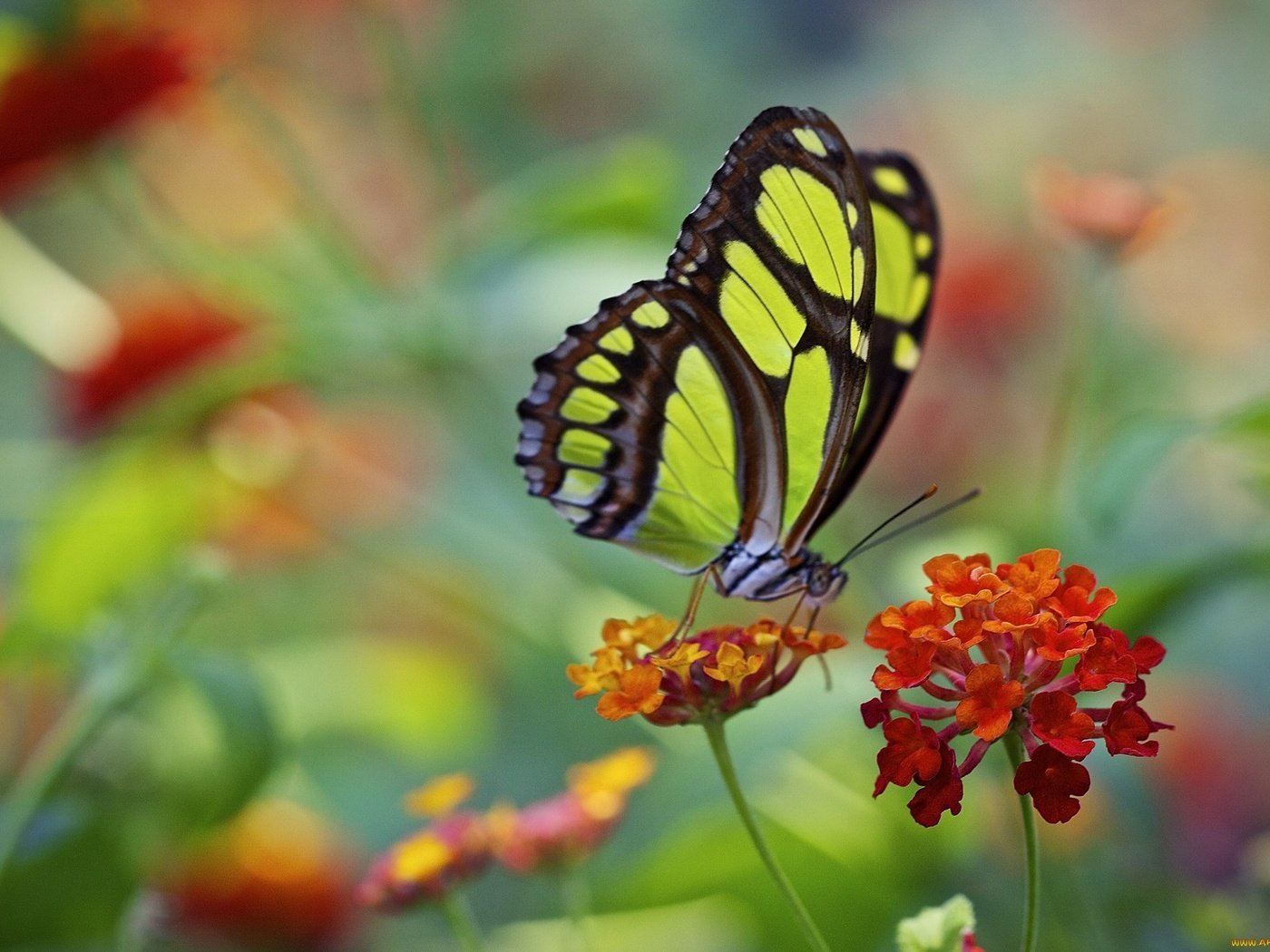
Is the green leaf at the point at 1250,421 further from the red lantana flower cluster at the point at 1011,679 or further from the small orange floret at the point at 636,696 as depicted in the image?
the small orange floret at the point at 636,696

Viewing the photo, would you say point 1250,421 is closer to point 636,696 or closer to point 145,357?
point 636,696

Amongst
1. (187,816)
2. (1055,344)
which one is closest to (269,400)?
(187,816)

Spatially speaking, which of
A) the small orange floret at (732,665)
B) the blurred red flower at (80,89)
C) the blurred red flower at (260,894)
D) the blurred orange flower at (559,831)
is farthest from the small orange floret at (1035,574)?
the blurred red flower at (80,89)

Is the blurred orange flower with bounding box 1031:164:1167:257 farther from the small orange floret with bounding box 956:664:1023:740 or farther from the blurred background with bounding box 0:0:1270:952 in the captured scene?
the small orange floret with bounding box 956:664:1023:740

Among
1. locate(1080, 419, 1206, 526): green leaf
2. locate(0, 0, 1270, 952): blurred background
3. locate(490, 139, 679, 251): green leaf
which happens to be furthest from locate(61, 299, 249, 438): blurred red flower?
locate(1080, 419, 1206, 526): green leaf

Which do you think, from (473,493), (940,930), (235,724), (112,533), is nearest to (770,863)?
(940,930)

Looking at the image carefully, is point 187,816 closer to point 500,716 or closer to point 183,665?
point 183,665

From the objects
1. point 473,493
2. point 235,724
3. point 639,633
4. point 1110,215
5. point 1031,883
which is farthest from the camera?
point 473,493
